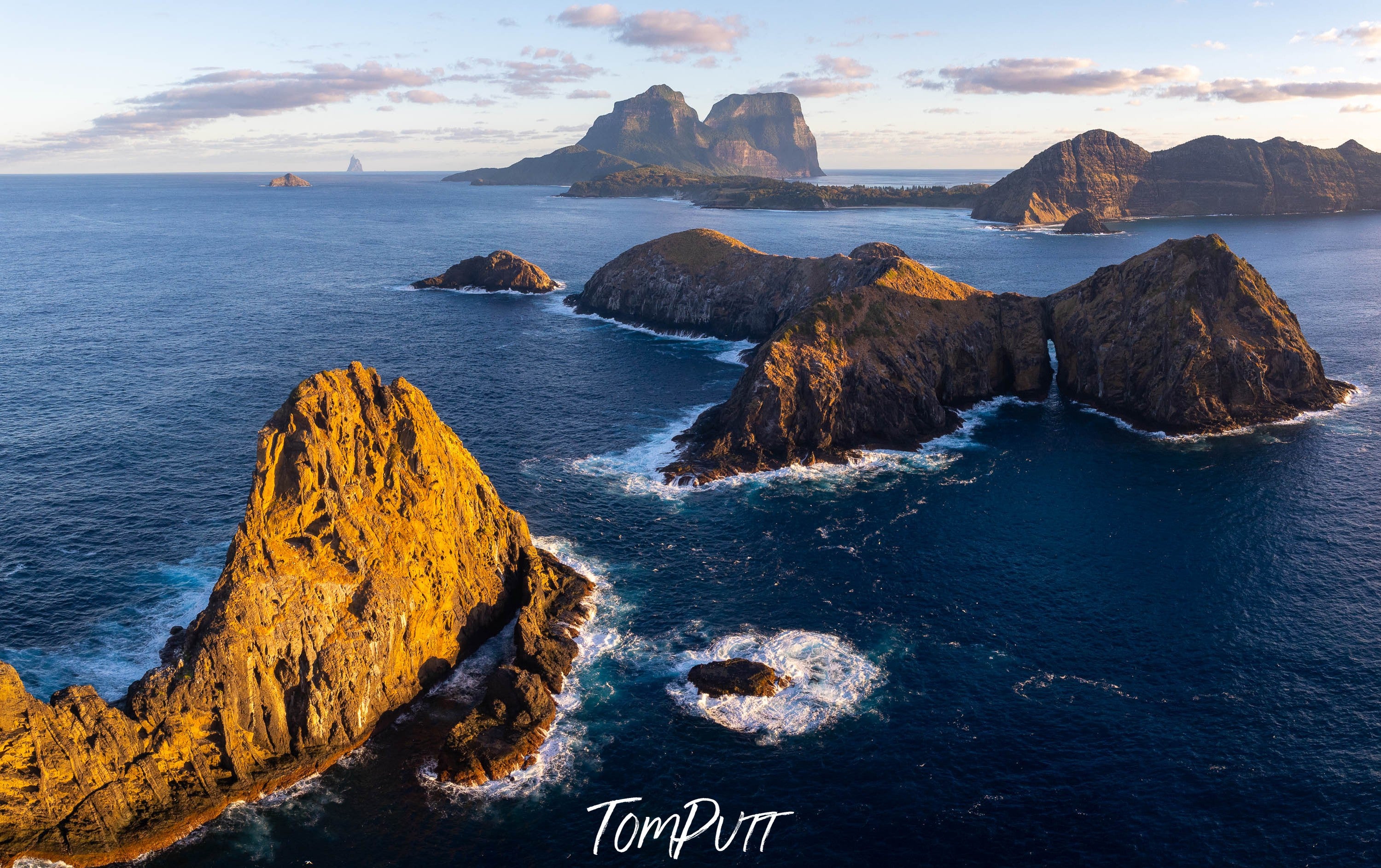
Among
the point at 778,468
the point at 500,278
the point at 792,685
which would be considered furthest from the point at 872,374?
the point at 500,278

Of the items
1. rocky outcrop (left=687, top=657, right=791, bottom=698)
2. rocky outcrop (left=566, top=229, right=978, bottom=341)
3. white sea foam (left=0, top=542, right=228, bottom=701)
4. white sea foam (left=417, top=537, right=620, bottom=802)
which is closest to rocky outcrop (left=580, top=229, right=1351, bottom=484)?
rocky outcrop (left=566, top=229, right=978, bottom=341)

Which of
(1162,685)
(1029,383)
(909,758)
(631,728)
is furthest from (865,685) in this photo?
(1029,383)

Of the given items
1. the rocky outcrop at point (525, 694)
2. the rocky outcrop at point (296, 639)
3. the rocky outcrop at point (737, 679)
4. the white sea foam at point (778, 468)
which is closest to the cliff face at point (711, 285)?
the white sea foam at point (778, 468)

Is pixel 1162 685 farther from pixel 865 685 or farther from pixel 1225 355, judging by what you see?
pixel 1225 355

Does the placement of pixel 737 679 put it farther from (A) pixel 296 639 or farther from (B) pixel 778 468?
(B) pixel 778 468

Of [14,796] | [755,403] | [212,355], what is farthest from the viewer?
[212,355]

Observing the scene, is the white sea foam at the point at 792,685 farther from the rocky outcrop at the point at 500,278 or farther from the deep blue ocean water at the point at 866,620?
the rocky outcrop at the point at 500,278
